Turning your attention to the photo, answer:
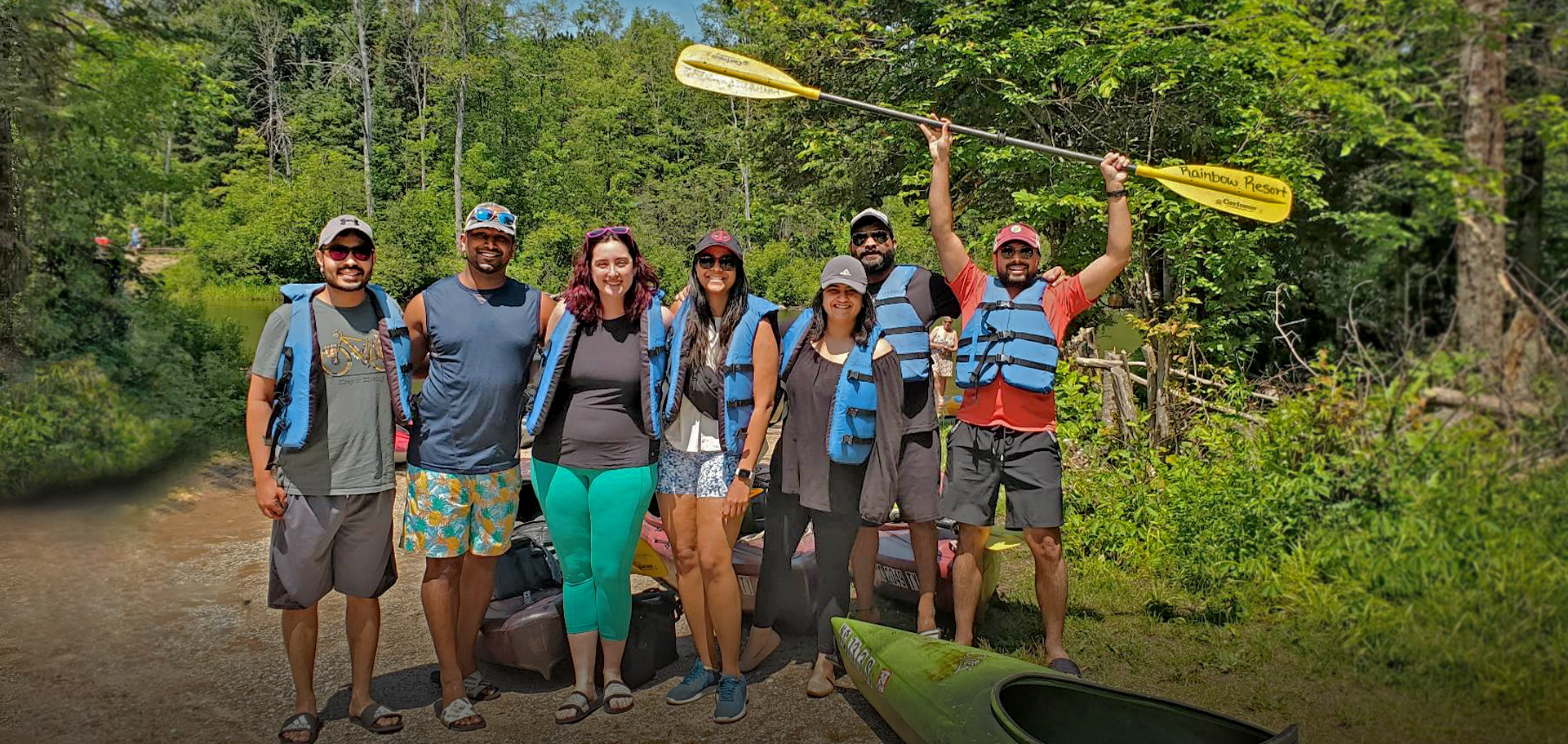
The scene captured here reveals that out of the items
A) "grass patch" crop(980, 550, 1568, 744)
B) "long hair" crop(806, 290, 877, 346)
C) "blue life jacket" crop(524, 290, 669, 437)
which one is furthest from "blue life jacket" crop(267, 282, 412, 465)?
"grass patch" crop(980, 550, 1568, 744)

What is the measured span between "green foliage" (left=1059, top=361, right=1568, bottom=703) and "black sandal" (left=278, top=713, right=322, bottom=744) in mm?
3856

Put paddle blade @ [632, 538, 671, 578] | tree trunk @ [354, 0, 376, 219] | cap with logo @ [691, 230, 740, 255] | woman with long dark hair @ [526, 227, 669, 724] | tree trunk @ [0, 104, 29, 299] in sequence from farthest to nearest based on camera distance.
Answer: tree trunk @ [354, 0, 376, 219] → tree trunk @ [0, 104, 29, 299] → paddle blade @ [632, 538, 671, 578] → cap with logo @ [691, 230, 740, 255] → woman with long dark hair @ [526, 227, 669, 724]

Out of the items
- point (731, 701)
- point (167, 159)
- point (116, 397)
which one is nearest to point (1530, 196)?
point (731, 701)

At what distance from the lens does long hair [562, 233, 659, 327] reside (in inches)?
149

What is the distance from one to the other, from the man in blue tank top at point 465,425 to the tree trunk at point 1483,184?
323cm

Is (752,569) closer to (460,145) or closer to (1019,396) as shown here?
(1019,396)

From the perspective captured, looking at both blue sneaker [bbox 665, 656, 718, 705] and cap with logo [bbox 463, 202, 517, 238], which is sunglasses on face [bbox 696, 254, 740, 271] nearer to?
cap with logo [bbox 463, 202, 517, 238]

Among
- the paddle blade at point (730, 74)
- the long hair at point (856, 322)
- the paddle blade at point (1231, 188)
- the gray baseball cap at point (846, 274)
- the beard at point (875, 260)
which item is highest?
the paddle blade at point (730, 74)

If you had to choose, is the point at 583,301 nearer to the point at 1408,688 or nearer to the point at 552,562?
the point at 552,562

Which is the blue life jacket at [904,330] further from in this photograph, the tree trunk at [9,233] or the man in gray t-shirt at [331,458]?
the tree trunk at [9,233]

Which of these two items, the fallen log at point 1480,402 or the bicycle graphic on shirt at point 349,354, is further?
the bicycle graphic on shirt at point 349,354

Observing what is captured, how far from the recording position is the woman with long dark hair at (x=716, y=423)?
3830 millimetres

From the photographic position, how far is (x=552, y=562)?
4883 mm

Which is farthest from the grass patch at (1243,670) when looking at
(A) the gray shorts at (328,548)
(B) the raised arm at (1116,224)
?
(A) the gray shorts at (328,548)
